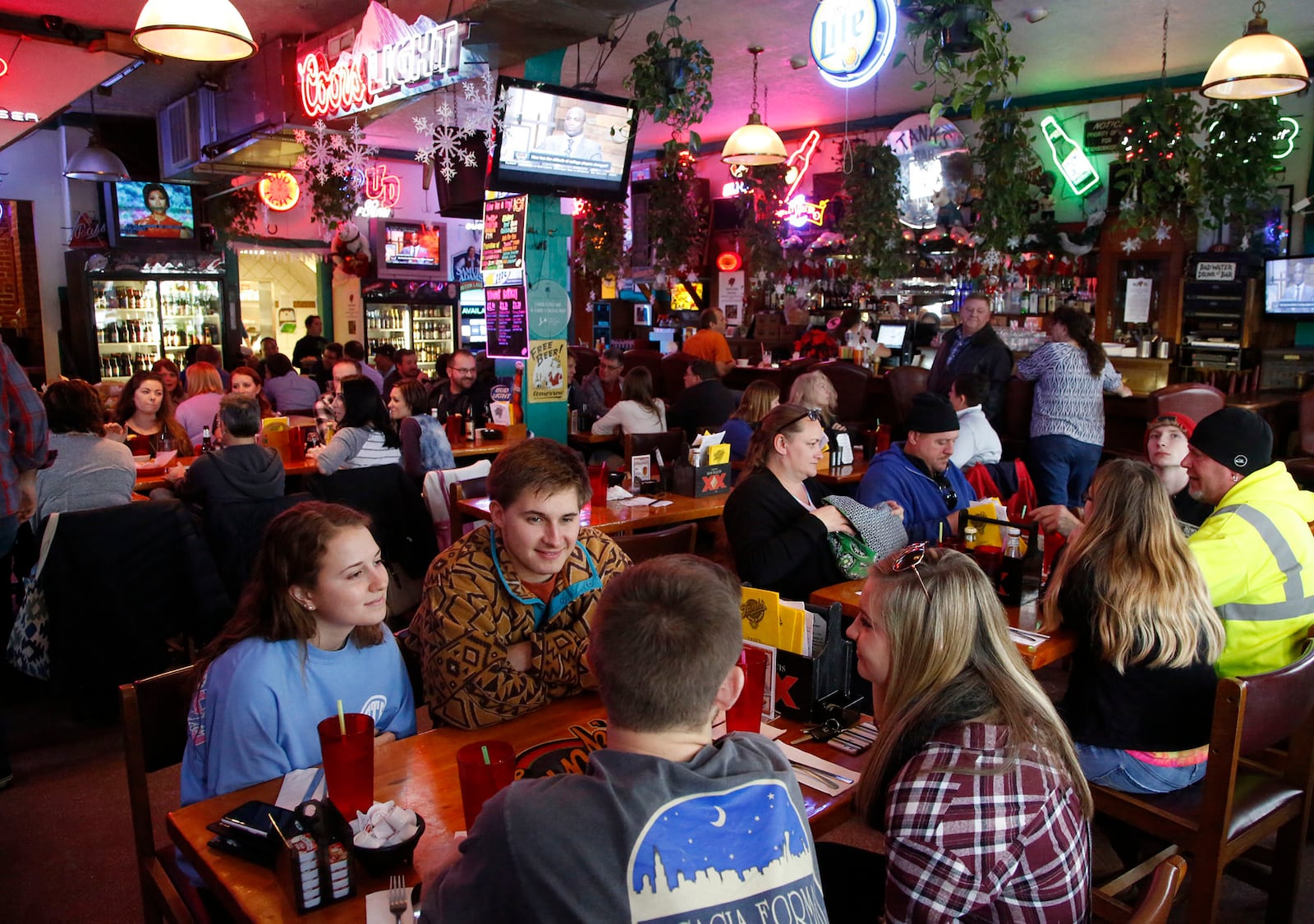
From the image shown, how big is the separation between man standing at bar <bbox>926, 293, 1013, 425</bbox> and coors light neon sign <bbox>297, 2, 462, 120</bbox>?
13.8 feet

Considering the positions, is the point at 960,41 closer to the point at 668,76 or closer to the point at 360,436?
the point at 668,76

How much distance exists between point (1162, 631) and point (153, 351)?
39.0 ft

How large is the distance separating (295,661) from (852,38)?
398cm

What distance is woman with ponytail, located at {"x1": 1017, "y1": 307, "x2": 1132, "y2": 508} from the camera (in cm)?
652

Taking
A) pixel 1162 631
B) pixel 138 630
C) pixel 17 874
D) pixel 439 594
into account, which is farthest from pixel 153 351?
pixel 1162 631

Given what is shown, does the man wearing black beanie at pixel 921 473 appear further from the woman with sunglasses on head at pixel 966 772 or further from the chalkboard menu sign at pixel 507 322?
the chalkboard menu sign at pixel 507 322

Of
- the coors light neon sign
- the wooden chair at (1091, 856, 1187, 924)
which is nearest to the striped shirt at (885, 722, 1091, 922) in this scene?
the wooden chair at (1091, 856, 1187, 924)

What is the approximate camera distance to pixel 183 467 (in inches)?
219

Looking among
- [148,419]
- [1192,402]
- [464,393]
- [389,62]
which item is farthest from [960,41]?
[148,419]

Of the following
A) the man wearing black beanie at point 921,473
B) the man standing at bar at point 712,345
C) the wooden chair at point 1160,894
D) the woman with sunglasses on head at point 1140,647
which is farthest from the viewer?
the man standing at bar at point 712,345

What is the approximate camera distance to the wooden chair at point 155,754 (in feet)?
6.86

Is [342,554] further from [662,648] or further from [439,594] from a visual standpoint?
[662,648]

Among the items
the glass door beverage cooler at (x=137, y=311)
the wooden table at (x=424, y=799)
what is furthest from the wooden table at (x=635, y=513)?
the glass door beverage cooler at (x=137, y=311)

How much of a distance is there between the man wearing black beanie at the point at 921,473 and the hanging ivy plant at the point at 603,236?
18.3ft
